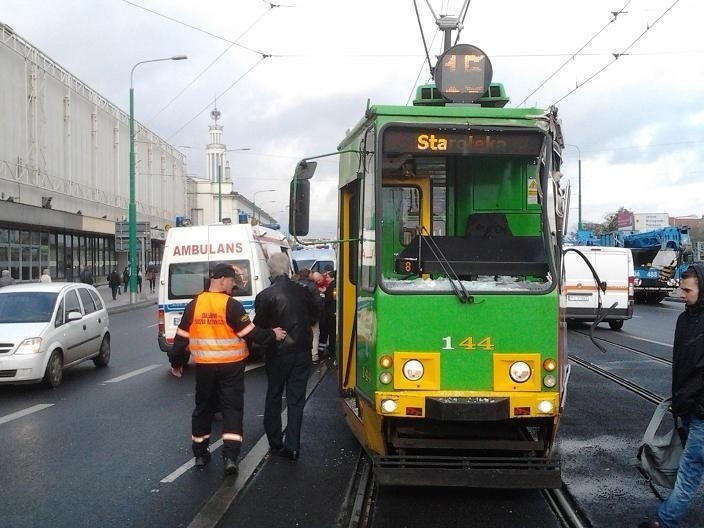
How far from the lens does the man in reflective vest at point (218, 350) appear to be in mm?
6641

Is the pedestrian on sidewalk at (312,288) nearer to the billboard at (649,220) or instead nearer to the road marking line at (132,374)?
the road marking line at (132,374)

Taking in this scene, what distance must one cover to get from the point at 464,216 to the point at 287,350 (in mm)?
→ 1987

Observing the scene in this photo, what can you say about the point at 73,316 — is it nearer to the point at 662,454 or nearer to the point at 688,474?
the point at 662,454

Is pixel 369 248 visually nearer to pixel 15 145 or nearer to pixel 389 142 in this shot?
pixel 389 142

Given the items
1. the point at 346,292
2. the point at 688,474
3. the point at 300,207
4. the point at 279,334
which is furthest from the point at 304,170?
the point at 688,474

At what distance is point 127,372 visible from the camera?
13086 mm

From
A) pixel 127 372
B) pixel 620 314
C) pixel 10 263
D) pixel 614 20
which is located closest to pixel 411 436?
pixel 127 372

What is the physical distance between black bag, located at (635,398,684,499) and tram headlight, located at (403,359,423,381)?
5.18ft

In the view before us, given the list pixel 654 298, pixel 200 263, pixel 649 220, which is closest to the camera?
pixel 200 263

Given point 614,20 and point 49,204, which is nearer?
point 614,20

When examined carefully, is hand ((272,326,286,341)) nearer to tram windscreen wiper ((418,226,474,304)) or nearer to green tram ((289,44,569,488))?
green tram ((289,44,569,488))

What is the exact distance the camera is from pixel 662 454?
17.2 feet

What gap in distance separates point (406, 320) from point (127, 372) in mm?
8820

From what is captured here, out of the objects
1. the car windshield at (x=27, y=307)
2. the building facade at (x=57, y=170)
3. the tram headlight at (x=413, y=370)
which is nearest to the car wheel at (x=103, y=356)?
the car windshield at (x=27, y=307)
